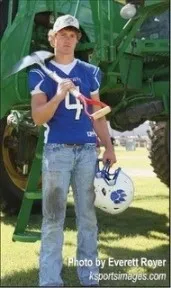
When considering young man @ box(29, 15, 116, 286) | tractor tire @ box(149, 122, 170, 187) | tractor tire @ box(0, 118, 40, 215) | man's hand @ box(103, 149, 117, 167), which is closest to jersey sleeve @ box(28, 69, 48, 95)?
young man @ box(29, 15, 116, 286)

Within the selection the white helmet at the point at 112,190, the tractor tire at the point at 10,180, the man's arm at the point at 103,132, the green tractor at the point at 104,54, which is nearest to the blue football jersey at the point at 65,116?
the man's arm at the point at 103,132

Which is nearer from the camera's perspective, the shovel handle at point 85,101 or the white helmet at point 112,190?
the shovel handle at point 85,101

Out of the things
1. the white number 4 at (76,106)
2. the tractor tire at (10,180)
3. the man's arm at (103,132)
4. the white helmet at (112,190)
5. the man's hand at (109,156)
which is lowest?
the tractor tire at (10,180)

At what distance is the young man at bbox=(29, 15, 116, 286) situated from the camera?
3.21m

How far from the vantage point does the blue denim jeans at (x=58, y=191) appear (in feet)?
10.6

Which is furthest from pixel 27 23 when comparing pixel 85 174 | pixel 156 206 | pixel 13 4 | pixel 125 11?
pixel 156 206

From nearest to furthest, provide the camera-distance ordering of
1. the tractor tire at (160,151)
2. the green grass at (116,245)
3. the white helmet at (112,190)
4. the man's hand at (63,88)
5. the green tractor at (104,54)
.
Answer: the man's hand at (63,88)
the white helmet at (112,190)
the green grass at (116,245)
the green tractor at (104,54)
the tractor tire at (160,151)

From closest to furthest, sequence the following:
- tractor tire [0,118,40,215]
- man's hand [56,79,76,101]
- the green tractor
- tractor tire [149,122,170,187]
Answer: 1. man's hand [56,79,76,101]
2. the green tractor
3. tractor tire [0,118,40,215]
4. tractor tire [149,122,170,187]

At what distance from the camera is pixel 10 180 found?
6.41 meters

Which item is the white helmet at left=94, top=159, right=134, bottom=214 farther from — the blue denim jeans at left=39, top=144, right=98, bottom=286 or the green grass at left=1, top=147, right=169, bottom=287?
the green grass at left=1, top=147, right=169, bottom=287

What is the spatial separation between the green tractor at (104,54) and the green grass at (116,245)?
0.71m

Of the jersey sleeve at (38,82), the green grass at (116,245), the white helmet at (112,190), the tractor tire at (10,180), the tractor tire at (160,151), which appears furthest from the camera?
the tractor tire at (160,151)

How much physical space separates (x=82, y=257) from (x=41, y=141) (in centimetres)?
103

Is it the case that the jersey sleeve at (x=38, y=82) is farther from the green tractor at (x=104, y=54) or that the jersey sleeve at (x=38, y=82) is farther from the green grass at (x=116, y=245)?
the green grass at (x=116, y=245)
